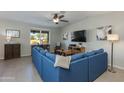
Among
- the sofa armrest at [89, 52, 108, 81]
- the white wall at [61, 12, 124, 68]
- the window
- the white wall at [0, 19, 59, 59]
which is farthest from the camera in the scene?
the window

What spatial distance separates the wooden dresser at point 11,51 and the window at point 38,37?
59.2 inches

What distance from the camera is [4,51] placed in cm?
629

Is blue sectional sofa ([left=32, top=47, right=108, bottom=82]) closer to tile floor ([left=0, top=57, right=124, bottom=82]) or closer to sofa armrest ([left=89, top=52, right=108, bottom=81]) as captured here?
sofa armrest ([left=89, top=52, right=108, bottom=81])

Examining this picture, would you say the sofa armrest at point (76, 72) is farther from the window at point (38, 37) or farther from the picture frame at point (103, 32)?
the window at point (38, 37)

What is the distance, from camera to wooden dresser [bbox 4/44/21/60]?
6.26 meters

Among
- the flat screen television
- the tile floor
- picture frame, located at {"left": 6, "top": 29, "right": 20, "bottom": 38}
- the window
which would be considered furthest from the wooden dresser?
the flat screen television

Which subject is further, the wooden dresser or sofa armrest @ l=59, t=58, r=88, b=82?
the wooden dresser

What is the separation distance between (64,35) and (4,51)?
14.1ft

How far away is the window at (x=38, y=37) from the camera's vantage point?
8.22 meters

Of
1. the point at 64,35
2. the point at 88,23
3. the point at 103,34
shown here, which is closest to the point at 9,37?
the point at 64,35

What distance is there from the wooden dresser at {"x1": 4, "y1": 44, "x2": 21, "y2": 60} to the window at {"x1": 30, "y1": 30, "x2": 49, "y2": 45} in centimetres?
150

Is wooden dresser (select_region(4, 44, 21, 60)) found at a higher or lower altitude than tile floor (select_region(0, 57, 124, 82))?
higher

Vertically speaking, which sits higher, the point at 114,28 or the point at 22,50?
the point at 114,28
